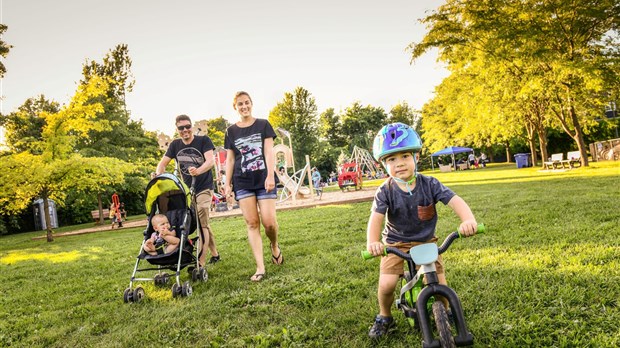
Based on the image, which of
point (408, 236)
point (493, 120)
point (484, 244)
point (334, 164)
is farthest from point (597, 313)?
point (334, 164)

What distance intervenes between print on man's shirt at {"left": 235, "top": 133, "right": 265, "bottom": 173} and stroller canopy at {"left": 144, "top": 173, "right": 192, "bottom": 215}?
0.84 m

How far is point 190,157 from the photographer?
5723 mm

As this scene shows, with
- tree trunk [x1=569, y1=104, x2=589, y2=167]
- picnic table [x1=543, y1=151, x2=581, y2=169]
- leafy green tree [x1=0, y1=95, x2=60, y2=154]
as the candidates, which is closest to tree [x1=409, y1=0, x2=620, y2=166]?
tree trunk [x1=569, y1=104, x2=589, y2=167]

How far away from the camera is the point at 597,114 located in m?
18.6

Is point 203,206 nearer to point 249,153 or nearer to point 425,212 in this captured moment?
point 249,153

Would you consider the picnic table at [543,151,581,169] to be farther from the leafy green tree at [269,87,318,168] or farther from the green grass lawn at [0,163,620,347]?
the leafy green tree at [269,87,318,168]

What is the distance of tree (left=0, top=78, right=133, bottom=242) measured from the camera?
42.0ft

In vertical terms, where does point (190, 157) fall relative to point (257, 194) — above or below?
above

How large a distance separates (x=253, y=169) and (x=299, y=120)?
1845 inches

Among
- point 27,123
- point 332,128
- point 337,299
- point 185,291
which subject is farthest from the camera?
point 332,128

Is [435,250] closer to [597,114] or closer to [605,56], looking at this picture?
[605,56]

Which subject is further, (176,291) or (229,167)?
Answer: (229,167)

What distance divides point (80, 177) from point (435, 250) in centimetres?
1501

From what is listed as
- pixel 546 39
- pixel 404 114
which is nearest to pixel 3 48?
pixel 546 39
